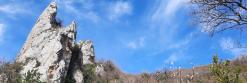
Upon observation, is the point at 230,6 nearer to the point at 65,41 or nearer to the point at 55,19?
the point at 65,41

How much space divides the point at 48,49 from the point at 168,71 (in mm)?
17970

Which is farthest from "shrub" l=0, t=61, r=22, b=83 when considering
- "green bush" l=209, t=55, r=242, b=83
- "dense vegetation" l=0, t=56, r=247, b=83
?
"green bush" l=209, t=55, r=242, b=83

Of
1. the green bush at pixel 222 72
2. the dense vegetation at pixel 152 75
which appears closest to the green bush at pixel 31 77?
the dense vegetation at pixel 152 75

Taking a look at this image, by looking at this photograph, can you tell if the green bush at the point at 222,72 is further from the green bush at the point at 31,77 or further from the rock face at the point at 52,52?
the rock face at the point at 52,52

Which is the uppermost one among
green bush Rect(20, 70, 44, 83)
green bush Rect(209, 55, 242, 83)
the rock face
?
the rock face

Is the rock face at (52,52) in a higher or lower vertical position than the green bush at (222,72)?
higher

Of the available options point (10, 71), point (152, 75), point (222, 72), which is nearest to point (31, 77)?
point (10, 71)

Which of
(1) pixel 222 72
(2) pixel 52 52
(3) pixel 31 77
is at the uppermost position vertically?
(2) pixel 52 52

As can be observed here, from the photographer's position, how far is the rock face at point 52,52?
3500 cm

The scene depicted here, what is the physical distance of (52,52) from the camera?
36312mm

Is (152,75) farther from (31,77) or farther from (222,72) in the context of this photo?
(222,72)

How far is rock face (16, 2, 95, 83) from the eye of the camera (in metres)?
35.0

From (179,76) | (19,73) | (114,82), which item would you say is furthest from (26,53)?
(179,76)

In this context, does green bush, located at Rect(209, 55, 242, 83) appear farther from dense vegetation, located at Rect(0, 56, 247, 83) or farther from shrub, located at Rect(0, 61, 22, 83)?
shrub, located at Rect(0, 61, 22, 83)
